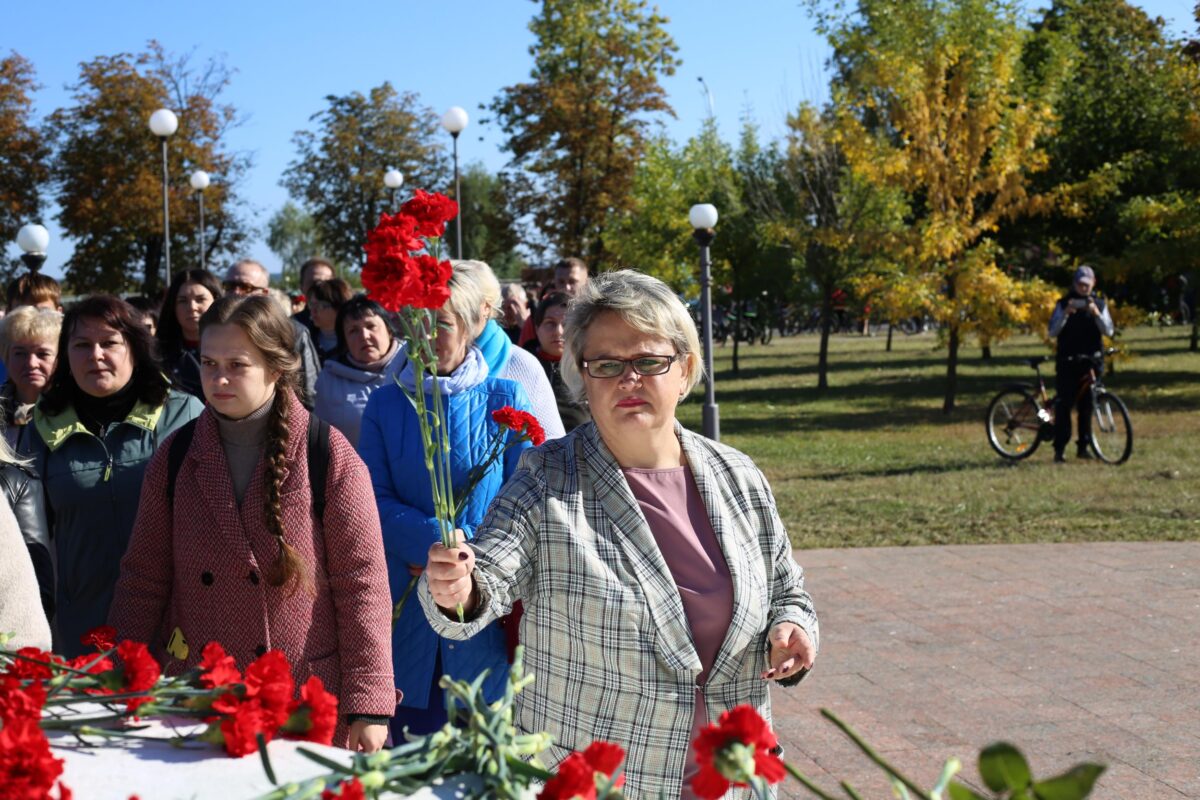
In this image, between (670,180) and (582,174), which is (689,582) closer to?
(670,180)

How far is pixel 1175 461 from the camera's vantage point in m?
14.0

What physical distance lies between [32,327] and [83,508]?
1.49m

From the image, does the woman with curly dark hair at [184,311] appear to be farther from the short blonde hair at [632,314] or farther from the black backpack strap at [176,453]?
the short blonde hair at [632,314]

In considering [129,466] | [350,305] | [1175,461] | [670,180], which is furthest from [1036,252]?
[129,466]

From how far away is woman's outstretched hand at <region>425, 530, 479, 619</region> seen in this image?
7.66 feet

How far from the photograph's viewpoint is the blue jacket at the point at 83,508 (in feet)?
12.6

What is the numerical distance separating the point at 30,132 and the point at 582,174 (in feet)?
55.7

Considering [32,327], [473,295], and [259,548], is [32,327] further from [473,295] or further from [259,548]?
[259,548]

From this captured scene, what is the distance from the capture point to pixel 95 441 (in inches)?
154

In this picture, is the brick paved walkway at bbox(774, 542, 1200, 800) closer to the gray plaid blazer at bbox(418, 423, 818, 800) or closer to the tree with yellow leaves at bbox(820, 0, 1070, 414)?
the gray plaid blazer at bbox(418, 423, 818, 800)

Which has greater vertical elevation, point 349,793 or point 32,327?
point 32,327

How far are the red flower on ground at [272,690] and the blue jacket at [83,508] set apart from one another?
7.76 feet

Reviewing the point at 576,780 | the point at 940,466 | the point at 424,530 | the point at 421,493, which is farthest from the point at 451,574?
the point at 940,466

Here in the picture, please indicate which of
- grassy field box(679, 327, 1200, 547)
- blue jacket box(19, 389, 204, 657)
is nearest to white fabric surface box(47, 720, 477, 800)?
blue jacket box(19, 389, 204, 657)
